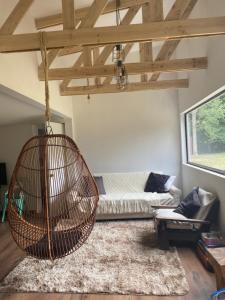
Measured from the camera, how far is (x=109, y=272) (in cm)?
273

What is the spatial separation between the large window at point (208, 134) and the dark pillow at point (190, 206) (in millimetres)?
504

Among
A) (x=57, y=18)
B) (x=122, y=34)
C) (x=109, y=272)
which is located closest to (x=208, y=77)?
(x=122, y=34)

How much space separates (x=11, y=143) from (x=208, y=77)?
441 centimetres

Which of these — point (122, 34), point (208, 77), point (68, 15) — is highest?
point (68, 15)

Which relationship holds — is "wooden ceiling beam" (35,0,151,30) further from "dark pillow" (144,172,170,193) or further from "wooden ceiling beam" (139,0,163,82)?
"dark pillow" (144,172,170,193)

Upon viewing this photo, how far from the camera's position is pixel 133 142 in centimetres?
578

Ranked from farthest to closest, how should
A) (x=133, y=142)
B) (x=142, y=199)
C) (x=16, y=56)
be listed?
1. (x=133, y=142)
2. (x=142, y=199)
3. (x=16, y=56)

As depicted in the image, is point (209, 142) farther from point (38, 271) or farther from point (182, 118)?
point (38, 271)

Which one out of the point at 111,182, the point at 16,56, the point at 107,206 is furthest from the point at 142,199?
the point at 16,56

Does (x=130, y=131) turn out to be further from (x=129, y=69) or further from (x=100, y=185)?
(x=129, y=69)

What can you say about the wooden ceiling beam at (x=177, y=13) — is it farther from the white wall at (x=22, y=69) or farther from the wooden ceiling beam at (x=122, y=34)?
the white wall at (x=22, y=69)

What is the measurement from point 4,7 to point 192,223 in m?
3.39

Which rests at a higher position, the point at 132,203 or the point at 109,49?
the point at 109,49

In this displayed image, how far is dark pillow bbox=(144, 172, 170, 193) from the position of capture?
4988 millimetres
